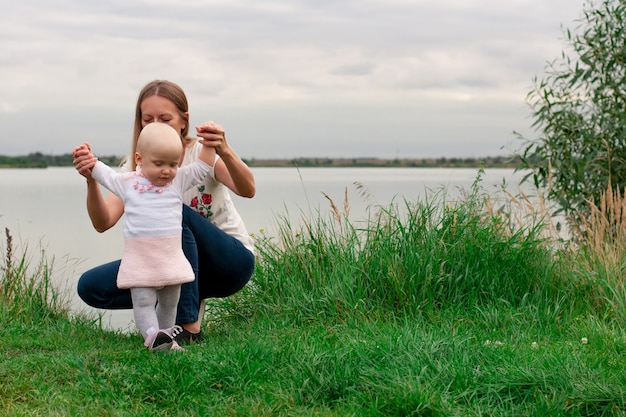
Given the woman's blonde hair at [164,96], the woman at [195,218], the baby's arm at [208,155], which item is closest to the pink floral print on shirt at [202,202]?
the woman at [195,218]

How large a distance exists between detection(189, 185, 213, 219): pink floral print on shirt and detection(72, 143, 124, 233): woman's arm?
40 centimetres

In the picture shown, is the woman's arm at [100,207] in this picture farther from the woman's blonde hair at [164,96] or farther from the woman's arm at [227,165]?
the woman's arm at [227,165]

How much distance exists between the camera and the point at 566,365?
285 centimetres

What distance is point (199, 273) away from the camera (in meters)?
4.02

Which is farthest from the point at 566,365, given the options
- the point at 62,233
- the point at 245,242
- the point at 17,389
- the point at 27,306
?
the point at 62,233

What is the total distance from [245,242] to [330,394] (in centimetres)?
150

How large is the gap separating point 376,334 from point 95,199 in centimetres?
159

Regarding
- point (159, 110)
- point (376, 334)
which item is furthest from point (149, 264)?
point (376, 334)

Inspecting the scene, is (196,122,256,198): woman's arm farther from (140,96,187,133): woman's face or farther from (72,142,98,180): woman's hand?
(72,142,98,180): woman's hand

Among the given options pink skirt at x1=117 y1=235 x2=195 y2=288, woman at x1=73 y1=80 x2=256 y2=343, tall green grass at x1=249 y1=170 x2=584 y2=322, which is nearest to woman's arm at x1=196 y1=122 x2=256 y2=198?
woman at x1=73 y1=80 x2=256 y2=343

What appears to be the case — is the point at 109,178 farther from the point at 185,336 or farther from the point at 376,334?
the point at 376,334

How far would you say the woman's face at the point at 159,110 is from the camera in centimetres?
384

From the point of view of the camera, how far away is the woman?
3.72m

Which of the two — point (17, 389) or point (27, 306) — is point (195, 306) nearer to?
point (17, 389)
